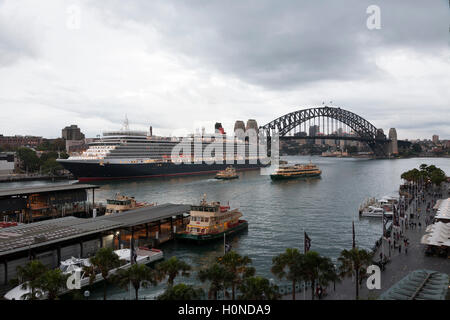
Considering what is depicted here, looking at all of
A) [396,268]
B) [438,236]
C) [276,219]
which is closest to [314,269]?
[396,268]

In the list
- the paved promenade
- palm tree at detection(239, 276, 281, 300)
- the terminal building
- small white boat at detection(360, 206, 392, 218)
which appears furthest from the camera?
small white boat at detection(360, 206, 392, 218)

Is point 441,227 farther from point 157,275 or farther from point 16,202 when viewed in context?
point 16,202

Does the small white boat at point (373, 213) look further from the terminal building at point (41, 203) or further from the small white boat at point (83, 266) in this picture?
the terminal building at point (41, 203)

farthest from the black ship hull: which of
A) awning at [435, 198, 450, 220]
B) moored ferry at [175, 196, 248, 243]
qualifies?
awning at [435, 198, 450, 220]

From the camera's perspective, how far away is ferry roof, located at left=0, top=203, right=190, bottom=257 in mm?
23123

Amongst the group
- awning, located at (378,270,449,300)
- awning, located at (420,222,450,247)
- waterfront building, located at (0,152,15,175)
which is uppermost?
waterfront building, located at (0,152,15,175)

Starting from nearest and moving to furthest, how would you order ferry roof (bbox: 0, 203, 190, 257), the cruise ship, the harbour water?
ferry roof (bbox: 0, 203, 190, 257), the harbour water, the cruise ship

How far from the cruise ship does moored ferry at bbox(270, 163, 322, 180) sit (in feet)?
101

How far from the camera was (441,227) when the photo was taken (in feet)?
94.3

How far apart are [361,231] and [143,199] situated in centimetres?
3522

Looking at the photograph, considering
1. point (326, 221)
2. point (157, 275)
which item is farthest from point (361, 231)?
point (157, 275)

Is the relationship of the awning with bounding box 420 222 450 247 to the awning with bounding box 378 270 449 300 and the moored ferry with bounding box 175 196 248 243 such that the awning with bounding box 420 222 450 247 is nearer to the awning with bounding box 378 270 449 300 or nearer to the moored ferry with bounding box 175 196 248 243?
the awning with bounding box 378 270 449 300

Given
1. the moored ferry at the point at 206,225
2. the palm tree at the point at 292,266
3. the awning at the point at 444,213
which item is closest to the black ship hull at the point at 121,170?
the moored ferry at the point at 206,225

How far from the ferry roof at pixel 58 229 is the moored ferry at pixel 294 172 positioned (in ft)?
192
